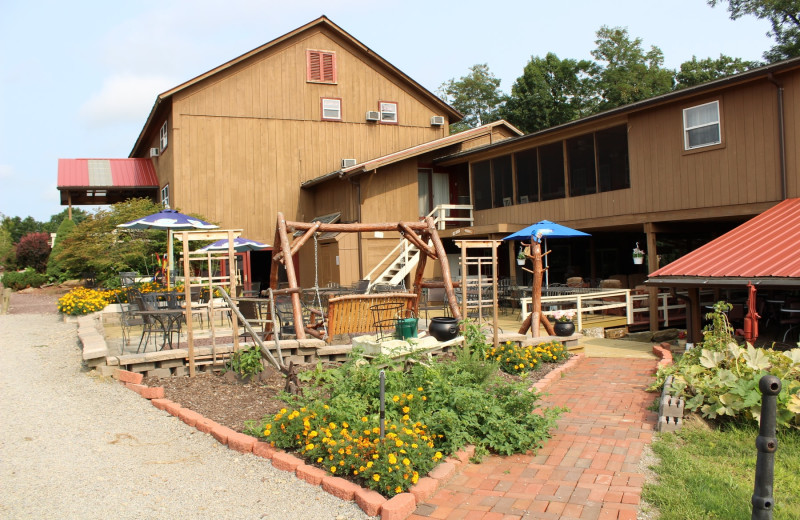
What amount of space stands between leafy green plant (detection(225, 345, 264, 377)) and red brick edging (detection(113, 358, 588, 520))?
108 centimetres

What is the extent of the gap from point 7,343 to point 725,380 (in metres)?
11.7

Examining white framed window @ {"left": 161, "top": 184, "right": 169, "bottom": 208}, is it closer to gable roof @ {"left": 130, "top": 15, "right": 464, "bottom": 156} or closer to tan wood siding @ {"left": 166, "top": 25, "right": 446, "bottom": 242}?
tan wood siding @ {"left": 166, "top": 25, "right": 446, "bottom": 242}

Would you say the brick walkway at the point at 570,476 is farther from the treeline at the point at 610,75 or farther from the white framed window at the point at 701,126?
the treeline at the point at 610,75

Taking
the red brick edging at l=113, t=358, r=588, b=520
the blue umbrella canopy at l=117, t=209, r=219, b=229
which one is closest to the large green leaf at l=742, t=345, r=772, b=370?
the red brick edging at l=113, t=358, r=588, b=520

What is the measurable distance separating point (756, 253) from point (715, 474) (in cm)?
649

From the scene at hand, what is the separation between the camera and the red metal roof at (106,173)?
2400 centimetres

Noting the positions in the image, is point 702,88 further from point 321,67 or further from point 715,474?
point 321,67

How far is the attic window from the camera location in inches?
867

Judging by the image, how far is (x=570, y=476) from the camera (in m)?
4.67

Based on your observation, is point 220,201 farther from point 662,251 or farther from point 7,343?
point 662,251

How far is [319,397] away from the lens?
19.2 ft

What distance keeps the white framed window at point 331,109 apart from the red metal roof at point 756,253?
14772mm

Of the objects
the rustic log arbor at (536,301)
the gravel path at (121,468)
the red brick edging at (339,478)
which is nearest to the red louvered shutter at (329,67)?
the rustic log arbor at (536,301)

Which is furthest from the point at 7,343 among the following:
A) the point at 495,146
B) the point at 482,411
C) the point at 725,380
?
the point at 495,146
